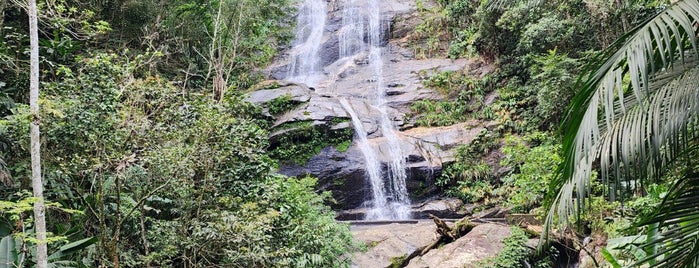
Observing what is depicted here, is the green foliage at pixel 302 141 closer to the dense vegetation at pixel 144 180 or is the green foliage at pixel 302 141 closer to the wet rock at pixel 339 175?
the wet rock at pixel 339 175

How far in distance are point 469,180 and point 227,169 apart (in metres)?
8.57

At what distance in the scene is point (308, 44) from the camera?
21906 millimetres

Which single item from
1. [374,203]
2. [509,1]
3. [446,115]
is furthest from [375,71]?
[509,1]

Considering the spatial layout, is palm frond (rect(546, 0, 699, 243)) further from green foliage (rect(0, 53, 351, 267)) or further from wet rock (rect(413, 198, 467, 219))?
wet rock (rect(413, 198, 467, 219))

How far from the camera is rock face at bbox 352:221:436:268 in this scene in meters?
8.22

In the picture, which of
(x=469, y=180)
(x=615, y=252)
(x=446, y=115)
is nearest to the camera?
(x=615, y=252)

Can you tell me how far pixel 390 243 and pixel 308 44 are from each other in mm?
14815

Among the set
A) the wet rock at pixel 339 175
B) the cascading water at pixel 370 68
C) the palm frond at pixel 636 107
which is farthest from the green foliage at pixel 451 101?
the palm frond at pixel 636 107

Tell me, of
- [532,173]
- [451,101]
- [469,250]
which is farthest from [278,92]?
[469,250]

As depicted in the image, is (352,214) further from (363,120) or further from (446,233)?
(446,233)

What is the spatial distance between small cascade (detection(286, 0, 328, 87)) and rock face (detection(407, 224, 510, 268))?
12.2 metres

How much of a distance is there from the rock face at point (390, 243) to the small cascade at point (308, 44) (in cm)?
1101

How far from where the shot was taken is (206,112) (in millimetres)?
6555

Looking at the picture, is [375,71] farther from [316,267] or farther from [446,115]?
[316,267]
